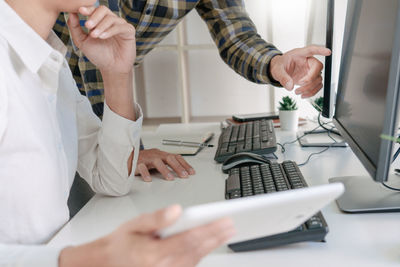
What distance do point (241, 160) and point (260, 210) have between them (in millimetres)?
641

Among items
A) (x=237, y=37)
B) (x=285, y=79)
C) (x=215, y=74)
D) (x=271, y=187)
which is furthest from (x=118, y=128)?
(x=215, y=74)

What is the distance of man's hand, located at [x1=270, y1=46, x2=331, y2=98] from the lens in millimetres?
1266

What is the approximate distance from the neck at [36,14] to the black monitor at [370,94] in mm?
628

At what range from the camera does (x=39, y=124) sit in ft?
2.83

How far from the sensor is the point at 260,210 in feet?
1.56

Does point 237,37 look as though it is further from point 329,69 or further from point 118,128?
point 118,128

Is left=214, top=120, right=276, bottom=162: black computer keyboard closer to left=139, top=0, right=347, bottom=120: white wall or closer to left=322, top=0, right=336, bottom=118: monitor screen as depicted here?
left=322, top=0, right=336, bottom=118: monitor screen

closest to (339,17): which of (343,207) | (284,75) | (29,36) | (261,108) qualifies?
(284,75)

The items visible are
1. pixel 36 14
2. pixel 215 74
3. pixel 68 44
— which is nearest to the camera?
pixel 36 14

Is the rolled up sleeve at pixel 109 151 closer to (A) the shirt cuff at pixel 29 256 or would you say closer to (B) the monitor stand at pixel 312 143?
(A) the shirt cuff at pixel 29 256

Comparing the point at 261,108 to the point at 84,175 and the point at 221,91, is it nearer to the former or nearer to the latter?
the point at 221,91

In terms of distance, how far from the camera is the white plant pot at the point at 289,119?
1645mm

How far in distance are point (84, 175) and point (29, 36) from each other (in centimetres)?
40

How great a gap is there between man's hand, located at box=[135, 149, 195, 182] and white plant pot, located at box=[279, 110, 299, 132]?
0.61 m
